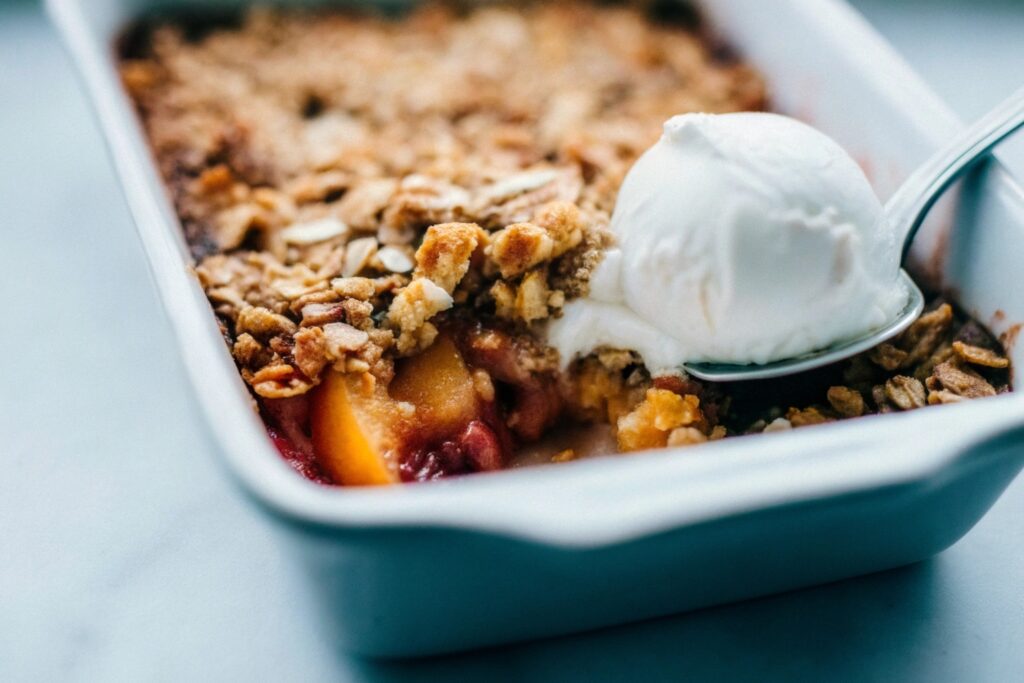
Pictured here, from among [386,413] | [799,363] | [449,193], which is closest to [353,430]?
[386,413]

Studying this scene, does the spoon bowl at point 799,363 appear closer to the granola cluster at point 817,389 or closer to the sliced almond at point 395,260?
the granola cluster at point 817,389

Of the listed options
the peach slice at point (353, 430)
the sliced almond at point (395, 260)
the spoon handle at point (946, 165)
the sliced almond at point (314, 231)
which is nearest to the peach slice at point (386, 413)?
the peach slice at point (353, 430)

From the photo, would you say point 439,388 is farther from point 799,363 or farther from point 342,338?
point 799,363

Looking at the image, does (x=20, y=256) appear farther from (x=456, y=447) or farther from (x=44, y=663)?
(x=456, y=447)

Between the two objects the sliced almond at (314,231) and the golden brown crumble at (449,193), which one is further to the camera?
the sliced almond at (314,231)

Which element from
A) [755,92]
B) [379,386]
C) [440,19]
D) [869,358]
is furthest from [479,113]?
[869,358]
